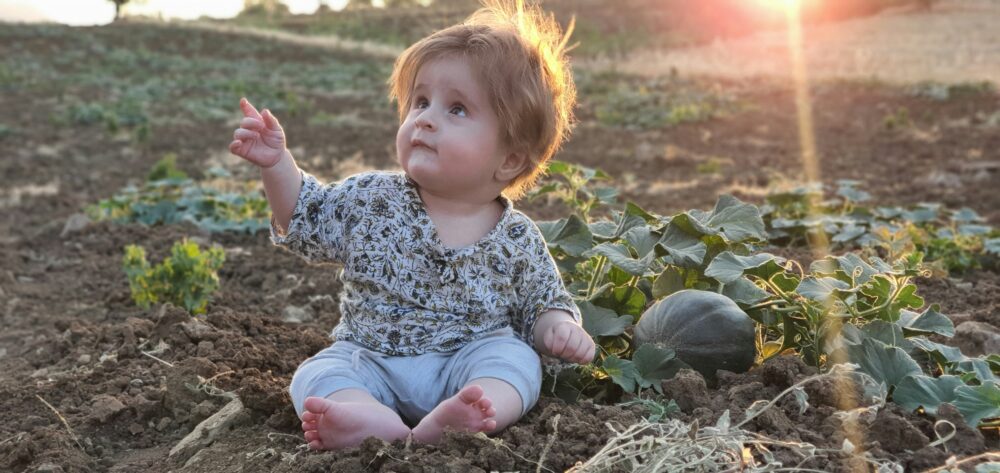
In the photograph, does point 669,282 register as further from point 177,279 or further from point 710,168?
point 710,168

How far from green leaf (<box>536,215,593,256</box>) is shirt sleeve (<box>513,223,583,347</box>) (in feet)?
1.29

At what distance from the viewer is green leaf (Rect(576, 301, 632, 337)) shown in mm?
2828

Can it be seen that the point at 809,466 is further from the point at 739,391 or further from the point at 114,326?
the point at 114,326

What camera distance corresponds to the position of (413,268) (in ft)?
8.81

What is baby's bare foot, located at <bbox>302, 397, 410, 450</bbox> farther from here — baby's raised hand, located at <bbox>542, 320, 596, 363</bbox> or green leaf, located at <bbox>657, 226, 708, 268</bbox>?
green leaf, located at <bbox>657, 226, 708, 268</bbox>

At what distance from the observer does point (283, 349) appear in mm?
3516

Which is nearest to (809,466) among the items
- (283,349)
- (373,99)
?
(283,349)

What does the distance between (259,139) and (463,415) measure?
0.98m

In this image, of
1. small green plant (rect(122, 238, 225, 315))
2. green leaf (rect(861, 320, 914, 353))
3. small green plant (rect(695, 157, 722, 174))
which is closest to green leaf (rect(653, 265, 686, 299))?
green leaf (rect(861, 320, 914, 353))

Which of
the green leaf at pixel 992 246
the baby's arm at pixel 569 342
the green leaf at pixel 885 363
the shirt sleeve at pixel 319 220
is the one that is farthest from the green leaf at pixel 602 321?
the green leaf at pixel 992 246

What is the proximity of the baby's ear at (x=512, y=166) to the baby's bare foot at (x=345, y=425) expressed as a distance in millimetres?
773

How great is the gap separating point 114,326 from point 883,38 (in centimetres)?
2737

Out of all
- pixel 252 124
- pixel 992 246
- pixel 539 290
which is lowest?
pixel 992 246

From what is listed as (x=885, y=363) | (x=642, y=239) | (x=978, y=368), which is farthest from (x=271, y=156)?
(x=978, y=368)
